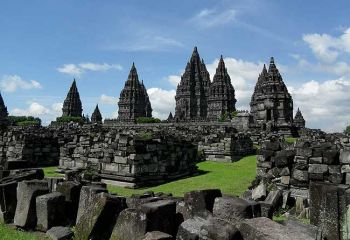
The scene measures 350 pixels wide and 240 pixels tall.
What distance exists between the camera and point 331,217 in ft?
16.1

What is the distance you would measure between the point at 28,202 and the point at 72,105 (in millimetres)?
98891

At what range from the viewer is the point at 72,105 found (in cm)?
10162

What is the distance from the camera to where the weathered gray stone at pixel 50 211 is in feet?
20.1

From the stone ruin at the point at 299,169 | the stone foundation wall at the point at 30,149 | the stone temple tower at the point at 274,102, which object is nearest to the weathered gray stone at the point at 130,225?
the stone ruin at the point at 299,169

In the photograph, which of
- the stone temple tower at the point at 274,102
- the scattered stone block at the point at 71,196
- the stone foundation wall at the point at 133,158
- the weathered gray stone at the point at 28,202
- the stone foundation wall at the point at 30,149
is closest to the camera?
the weathered gray stone at the point at 28,202

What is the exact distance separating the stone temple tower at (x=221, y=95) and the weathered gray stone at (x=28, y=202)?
77.6 meters

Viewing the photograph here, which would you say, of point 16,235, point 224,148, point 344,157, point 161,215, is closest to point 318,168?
point 344,157

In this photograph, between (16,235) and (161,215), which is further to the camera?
(16,235)

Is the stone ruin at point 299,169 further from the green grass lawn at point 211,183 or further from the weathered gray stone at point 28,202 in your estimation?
the weathered gray stone at point 28,202

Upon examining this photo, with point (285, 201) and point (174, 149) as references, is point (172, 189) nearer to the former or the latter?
point (174, 149)

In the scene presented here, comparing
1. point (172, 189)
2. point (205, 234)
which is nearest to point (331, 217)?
point (205, 234)

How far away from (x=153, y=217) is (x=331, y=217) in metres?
2.41

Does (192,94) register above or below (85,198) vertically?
above

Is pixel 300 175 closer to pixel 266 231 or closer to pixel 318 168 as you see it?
pixel 318 168
